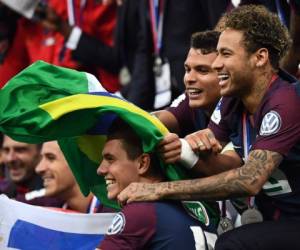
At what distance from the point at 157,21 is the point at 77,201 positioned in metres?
1.30

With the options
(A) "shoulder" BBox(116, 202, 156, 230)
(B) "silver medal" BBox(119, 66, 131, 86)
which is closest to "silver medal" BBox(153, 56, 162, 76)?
(B) "silver medal" BBox(119, 66, 131, 86)

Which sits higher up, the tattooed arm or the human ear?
the human ear

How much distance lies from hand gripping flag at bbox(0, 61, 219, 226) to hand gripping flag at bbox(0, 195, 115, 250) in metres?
0.17

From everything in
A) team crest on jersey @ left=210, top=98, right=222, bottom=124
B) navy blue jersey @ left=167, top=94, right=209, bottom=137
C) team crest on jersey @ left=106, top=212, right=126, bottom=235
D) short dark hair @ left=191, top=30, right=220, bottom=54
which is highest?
short dark hair @ left=191, top=30, right=220, bottom=54

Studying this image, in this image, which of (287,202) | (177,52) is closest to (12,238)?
(287,202)

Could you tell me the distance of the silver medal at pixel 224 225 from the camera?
512 centimetres

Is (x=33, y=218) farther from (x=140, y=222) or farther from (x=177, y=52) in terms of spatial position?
(x=177, y=52)

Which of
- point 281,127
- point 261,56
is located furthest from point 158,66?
point 281,127

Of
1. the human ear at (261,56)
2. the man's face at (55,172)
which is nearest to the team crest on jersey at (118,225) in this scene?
the human ear at (261,56)

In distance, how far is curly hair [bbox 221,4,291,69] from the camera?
16.4ft

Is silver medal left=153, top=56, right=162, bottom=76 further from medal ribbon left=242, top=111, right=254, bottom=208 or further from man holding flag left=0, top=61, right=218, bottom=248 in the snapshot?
medal ribbon left=242, top=111, right=254, bottom=208

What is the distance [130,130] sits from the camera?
5020 mm

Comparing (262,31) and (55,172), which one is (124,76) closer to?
(55,172)

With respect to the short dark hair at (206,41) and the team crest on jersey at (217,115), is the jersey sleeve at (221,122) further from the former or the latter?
the short dark hair at (206,41)
